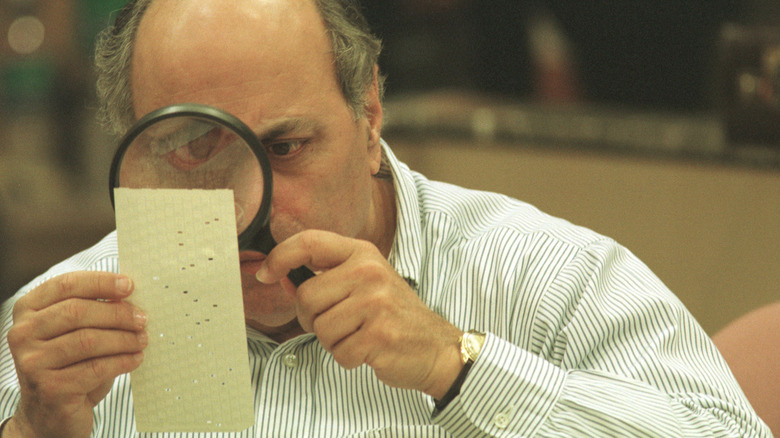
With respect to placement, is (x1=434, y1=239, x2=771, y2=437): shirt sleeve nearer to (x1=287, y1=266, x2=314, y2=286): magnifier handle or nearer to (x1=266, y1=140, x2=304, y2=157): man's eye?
(x1=287, y1=266, x2=314, y2=286): magnifier handle

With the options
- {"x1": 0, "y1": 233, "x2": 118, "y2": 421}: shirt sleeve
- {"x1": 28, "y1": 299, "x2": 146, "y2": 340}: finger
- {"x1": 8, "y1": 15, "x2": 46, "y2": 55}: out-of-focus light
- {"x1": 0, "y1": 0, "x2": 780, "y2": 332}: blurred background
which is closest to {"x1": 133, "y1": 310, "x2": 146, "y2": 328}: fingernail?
{"x1": 28, "y1": 299, "x2": 146, "y2": 340}: finger

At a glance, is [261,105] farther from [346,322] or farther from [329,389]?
[329,389]

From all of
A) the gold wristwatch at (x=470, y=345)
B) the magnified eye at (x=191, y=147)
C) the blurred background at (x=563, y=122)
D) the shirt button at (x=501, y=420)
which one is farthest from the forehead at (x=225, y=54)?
the blurred background at (x=563, y=122)

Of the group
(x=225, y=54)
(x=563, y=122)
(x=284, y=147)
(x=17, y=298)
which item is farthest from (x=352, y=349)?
(x=563, y=122)

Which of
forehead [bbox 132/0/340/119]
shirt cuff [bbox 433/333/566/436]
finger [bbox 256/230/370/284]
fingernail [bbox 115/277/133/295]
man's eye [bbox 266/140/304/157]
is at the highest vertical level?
forehead [bbox 132/0/340/119]

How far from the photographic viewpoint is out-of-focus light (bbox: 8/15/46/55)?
182 inches

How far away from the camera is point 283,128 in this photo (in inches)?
56.6

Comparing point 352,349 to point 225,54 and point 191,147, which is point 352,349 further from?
point 225,54

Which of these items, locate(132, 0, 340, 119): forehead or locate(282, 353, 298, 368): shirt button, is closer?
locate(132, 0, 340, 119): forehead

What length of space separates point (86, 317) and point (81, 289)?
4cm

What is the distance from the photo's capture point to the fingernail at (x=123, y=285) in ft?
3.92

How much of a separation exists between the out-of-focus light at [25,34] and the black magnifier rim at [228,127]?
3.78m

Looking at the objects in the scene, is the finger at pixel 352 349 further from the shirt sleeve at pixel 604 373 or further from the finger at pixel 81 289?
the finger at pixel 81 289

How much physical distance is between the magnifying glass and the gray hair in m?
0.32
